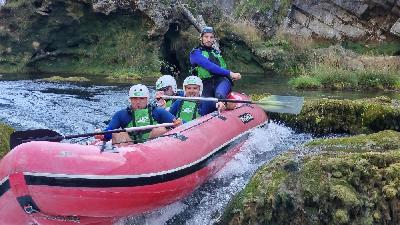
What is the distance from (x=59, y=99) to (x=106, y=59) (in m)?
8.85

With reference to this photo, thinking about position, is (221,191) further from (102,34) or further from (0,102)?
(102,34)

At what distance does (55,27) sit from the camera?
22156mm

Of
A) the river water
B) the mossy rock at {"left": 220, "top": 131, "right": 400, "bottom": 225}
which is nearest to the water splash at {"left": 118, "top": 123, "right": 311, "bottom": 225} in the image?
the river water

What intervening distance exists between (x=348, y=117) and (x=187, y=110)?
123 inches

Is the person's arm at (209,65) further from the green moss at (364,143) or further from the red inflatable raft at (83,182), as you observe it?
the red inflatable raft at (83,182)

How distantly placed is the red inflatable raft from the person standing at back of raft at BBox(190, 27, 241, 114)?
11.6ft

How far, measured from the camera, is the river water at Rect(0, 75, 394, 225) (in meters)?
5.62

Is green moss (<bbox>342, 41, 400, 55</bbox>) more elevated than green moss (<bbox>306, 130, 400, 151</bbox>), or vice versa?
green moss (<bbox>342, 41, 400, 55</bbox>)

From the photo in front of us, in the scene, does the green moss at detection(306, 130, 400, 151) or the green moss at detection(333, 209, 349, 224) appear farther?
the green moss at detection(306, 130, 400, 151)

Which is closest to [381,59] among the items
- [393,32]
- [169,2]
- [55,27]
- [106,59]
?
[393,32]

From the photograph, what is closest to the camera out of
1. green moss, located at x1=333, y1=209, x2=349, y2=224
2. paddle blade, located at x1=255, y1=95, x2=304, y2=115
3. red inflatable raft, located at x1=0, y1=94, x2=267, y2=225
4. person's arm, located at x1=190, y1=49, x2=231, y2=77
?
red inflatable raft, located at x1=0, y1=94, x2=267, y2=225

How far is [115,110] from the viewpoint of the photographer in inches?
488

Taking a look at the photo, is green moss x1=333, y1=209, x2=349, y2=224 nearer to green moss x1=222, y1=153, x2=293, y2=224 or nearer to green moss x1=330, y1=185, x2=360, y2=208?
green moss x1=330, y1=185, x2=360, y2=208

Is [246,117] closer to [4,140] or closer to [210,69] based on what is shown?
[210,69]
